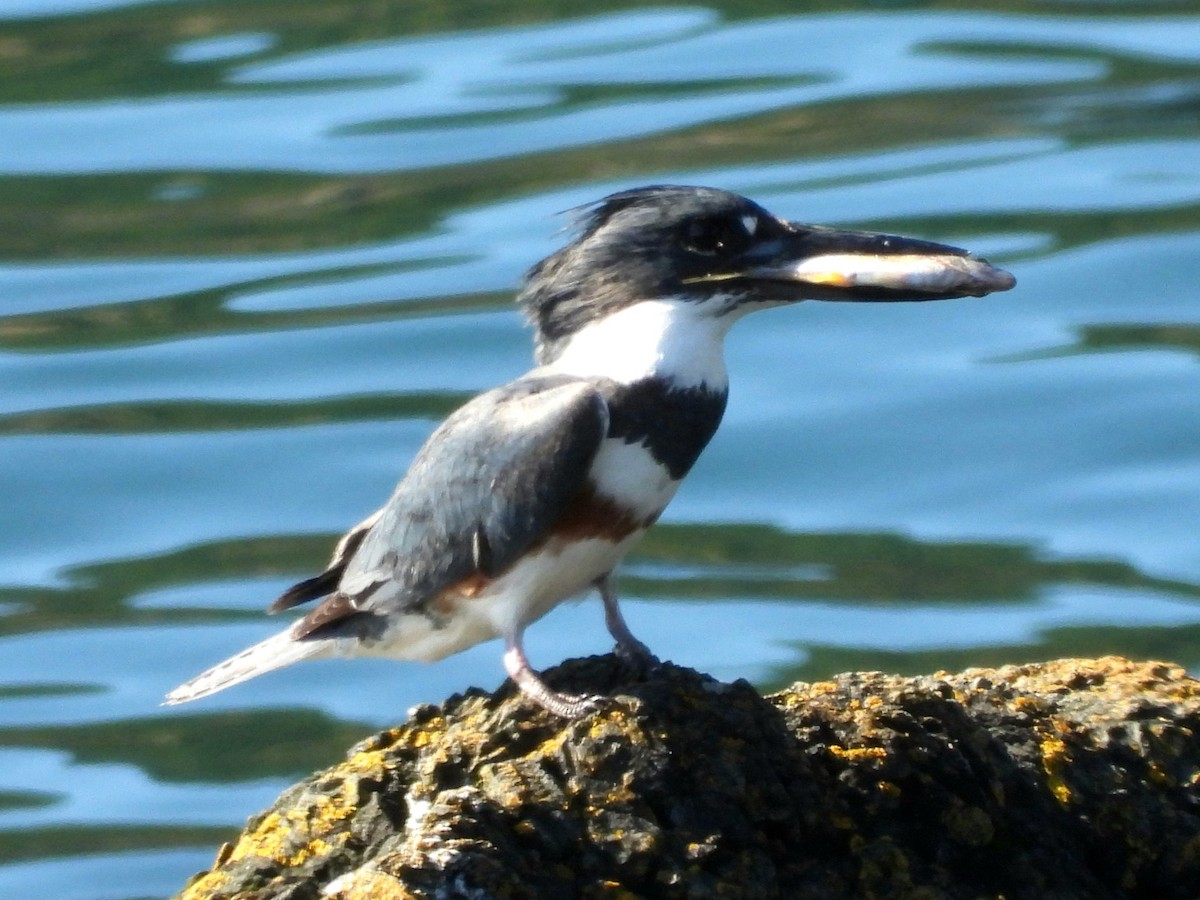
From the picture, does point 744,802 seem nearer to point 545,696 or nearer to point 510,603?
point 545,696

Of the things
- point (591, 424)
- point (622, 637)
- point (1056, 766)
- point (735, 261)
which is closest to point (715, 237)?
point (735, 261)

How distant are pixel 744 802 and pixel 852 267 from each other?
155 centimetres

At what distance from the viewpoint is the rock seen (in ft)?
14.4

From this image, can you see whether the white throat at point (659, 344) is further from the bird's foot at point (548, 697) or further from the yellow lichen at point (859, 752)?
the yellow lichen at point (859, 752)

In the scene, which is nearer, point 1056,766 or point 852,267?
point 1056,766

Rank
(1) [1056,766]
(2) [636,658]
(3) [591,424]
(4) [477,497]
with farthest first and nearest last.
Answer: (4) [477,497], (3) [591,424], (2) [636,658], (1) [1056,766]

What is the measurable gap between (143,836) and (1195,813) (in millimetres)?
5362

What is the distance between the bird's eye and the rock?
108cm

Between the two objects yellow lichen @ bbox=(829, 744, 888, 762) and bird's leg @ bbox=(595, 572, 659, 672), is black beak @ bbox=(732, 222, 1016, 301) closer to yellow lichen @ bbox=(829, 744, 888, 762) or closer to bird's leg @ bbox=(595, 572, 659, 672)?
bird's leg @ bbox=(595, 572, 659, 672)

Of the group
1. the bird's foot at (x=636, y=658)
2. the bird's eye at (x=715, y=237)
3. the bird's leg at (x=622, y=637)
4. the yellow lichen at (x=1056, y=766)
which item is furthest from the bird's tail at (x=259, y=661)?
the yellow lichen at (x=1056, y=766)

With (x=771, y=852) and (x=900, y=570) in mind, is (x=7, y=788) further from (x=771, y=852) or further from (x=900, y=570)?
(x=771, y=852)

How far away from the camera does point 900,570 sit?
11000 millimetres

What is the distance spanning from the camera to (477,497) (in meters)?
5.39

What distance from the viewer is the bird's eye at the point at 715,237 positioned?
557cm
